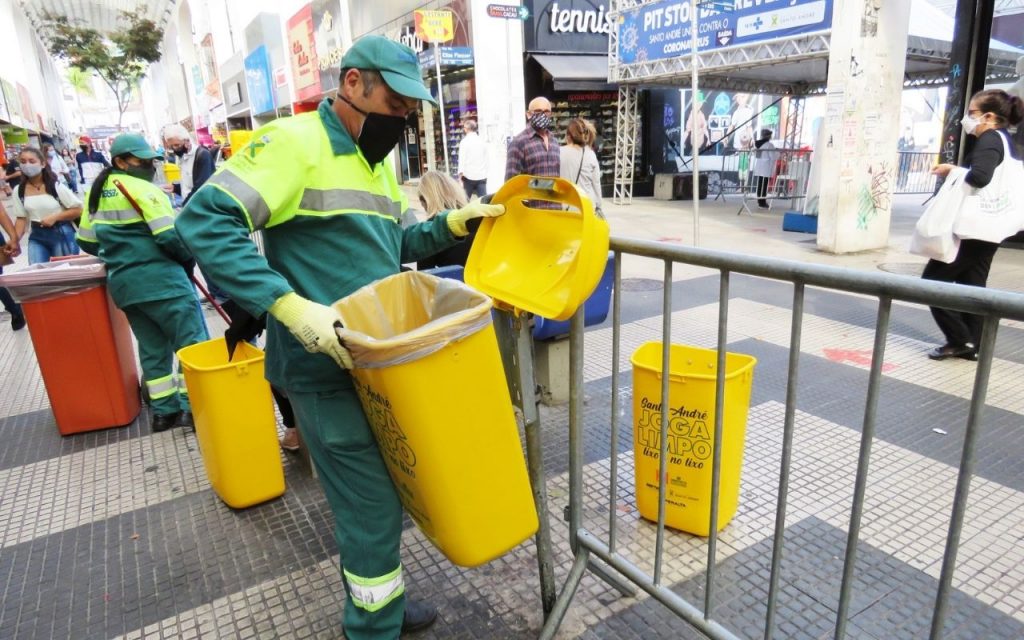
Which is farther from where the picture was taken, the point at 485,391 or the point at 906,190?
the point at 906,190

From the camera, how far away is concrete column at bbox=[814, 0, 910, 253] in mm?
7656

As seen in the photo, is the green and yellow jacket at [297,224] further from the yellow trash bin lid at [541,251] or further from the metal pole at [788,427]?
the metal pole at [788,427]

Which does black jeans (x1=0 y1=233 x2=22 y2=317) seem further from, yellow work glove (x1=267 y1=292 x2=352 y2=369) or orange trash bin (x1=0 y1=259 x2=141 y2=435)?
yellow work glove (x1=267 y1=292 x2=352 y2=369)

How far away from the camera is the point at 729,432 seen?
2.41 m

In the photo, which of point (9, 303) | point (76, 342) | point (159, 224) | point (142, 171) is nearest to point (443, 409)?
point (159, 224)

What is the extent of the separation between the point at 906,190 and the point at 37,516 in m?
18.8

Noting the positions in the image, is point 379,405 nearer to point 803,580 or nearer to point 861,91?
point 803,580

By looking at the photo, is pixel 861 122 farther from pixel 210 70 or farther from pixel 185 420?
pixel 210 70

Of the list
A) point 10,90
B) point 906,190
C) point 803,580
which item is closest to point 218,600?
point 803,580

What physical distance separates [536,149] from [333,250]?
4.67 m

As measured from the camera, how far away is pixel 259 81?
28.9 m

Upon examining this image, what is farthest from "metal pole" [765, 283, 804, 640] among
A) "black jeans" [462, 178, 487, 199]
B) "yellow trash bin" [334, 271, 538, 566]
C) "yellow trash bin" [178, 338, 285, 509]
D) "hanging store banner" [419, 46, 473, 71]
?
"hanging store banner" [419, 46, 473, 71]

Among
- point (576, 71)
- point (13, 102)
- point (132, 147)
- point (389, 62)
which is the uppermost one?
point (13, 102)

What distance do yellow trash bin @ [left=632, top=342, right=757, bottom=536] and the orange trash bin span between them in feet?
10.8
